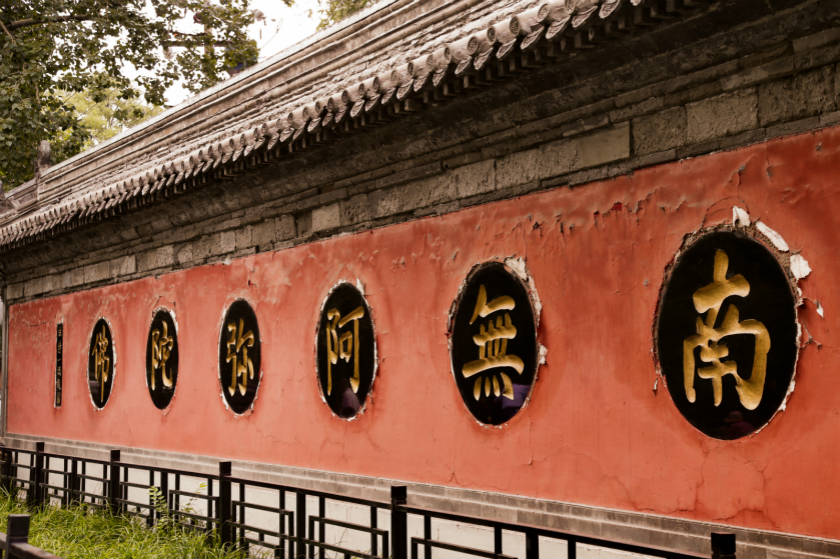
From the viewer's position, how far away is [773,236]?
5070 mm

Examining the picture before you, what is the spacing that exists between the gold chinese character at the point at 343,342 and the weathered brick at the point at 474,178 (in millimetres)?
1496

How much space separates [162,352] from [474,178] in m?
5.43

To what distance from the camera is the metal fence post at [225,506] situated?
286 inches

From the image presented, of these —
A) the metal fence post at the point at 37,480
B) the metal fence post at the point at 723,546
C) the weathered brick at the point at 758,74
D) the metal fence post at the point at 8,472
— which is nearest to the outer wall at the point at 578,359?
the weathered brick at the point at 758,74

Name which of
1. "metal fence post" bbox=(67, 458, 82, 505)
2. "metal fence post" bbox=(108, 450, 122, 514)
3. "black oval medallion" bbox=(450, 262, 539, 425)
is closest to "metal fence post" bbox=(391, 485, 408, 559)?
"black oval medallion" bbox=(450, 262, 539, 425)

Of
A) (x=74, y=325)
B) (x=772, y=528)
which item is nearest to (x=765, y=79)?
(x=772, y=528)

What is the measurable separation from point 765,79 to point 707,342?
1461mm

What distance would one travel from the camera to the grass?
286 inches

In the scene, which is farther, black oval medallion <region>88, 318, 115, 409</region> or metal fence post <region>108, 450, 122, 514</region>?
black oval medallion <region>88, 318, 115, 409</region>

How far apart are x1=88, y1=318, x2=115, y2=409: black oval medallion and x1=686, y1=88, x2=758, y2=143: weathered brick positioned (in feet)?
28.6

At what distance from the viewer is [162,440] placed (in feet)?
35.5

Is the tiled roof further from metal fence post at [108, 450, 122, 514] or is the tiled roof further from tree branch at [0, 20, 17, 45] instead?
tree branch at [0, 20, 17, 45]

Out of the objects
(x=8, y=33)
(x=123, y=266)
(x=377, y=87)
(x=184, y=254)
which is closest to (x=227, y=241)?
(x=184, y=254)

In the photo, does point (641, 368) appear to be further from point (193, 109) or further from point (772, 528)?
point (193, 109)
